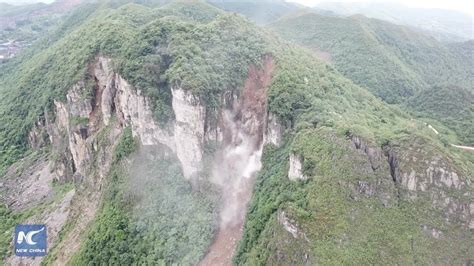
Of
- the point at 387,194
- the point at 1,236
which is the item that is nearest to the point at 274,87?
the point at 387,194

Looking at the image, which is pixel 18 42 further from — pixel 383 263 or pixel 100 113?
pixel 383 263

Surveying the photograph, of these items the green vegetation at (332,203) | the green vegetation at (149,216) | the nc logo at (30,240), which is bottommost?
the nc logo at (30,240)

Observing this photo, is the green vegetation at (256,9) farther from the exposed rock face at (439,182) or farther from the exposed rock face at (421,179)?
the exposed rock face at (439,182)

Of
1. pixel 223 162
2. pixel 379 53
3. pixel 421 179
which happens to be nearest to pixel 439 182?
pixel 421 179

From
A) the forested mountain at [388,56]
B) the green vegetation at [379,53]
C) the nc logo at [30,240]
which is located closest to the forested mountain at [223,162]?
the nc logo at [30,240]

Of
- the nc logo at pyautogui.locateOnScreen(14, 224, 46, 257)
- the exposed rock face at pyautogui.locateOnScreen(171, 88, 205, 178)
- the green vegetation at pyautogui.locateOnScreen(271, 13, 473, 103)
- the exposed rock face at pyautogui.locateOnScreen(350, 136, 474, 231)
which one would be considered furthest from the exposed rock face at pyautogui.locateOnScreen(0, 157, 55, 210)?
the green vegetation at pyautogui.locateOnScreen(271, 13, 473, 103)
